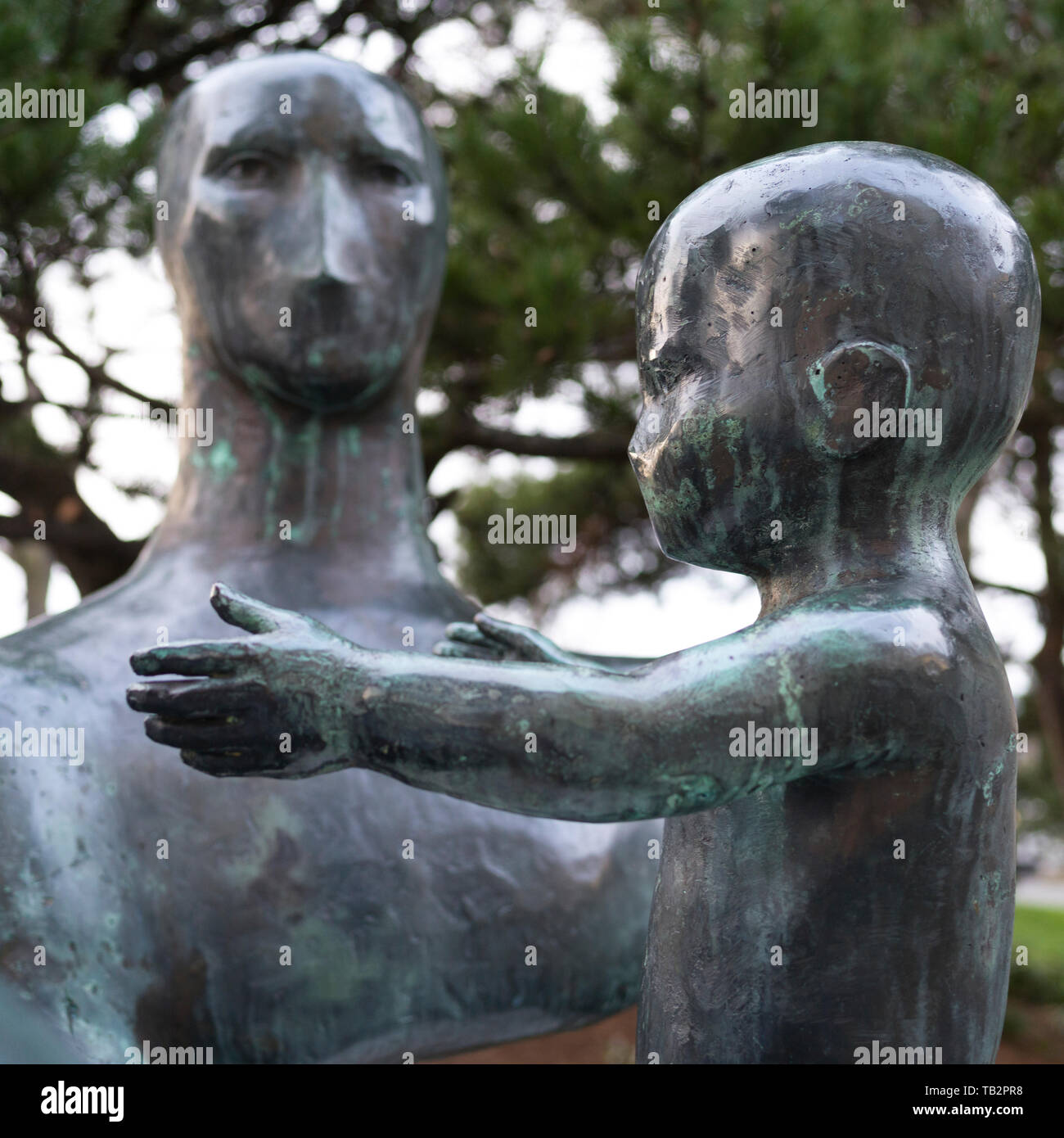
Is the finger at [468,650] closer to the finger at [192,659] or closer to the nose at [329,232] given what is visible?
the finger at [192,659]

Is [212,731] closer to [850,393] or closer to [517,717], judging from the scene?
[517,717]

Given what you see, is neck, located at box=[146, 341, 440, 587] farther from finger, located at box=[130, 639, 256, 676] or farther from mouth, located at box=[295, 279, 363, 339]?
→ finger, located at box=[130, 639, 256, 676]

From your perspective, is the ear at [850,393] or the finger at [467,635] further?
the finger at [467,635]

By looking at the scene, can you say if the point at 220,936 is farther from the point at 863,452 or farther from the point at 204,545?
the point at 863,452

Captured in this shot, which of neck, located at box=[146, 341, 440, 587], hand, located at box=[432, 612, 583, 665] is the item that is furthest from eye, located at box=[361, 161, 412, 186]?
hand, located at box=[432, 612, 583, 665]

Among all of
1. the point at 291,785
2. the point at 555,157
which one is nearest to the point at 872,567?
the point at 291,785

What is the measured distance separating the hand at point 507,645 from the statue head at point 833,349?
0.65 ft

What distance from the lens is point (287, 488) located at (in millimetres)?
2703

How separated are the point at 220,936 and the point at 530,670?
1042 millimetres

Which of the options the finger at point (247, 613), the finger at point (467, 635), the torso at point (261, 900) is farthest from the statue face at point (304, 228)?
the finger at point (247, 613)

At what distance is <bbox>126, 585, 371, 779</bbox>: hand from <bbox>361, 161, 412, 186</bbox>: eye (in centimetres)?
143

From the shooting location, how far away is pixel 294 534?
8.82 ft

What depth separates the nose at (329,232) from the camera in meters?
2.55
